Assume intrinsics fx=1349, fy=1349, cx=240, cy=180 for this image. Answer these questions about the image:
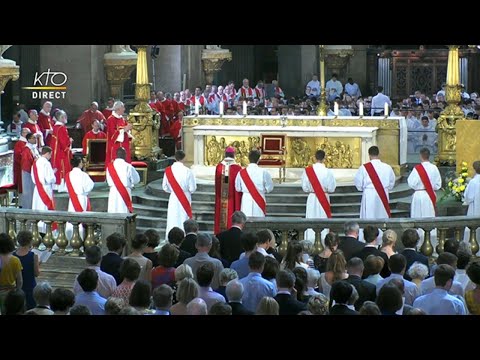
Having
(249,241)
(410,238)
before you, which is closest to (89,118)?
(249,241)

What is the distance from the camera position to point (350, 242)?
13.6 m

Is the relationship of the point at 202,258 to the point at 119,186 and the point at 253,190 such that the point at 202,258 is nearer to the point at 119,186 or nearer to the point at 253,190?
the point at 253,190

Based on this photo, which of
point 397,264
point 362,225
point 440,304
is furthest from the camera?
point 362,225

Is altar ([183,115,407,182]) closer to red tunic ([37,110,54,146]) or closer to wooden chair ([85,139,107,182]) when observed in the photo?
wooden chair ([85,139,107,182])

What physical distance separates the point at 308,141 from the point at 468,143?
2508 millimetres

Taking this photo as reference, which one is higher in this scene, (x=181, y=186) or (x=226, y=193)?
(x=181, y=186)

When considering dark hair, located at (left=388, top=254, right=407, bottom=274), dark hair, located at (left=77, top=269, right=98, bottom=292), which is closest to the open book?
dark hair, located at (left=77, top=269, right=98, bottom=292)

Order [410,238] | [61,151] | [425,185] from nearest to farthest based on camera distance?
[410,238], [425,185], [61,151]

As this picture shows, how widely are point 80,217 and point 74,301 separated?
198 inches

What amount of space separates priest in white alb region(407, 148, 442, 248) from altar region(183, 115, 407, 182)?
8.77 feet

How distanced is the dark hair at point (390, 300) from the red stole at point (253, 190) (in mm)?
7876

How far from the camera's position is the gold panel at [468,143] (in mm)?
20906

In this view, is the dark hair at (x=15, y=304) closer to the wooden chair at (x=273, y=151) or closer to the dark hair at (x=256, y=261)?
the dark hair at (x=256, y=261)
